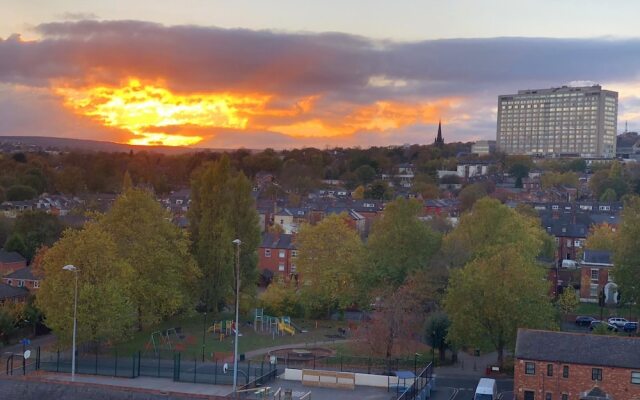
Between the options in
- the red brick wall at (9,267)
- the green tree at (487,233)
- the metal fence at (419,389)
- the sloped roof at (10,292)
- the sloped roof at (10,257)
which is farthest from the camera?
the sloped roof at (10,257)

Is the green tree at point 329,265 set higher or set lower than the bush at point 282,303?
higher

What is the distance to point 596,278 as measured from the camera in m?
59.3

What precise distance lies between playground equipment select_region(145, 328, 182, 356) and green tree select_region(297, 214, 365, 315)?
10212mm

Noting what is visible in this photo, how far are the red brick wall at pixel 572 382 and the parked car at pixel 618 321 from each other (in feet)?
62.8

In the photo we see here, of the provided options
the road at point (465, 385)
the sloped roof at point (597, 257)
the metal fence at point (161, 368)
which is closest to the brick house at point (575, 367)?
the road at point (465, 385)

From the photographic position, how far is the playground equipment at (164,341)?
45188 millimetres

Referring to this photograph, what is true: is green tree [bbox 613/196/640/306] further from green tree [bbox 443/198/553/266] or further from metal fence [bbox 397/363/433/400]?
metal fence [bbox 397/363/433/400]

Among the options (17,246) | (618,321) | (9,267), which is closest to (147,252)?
(9,267)

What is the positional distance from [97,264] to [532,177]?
14154 cm

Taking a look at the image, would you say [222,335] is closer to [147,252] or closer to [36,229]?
[147,252]

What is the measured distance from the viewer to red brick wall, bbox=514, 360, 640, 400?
3198 centimetres

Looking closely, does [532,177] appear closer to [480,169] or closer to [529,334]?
[480,169]

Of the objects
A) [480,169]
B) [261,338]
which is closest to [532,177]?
[480,169]

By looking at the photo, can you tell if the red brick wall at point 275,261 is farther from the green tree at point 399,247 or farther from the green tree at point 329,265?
the green tree at point 399,247
